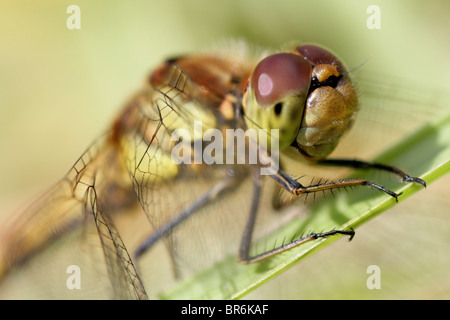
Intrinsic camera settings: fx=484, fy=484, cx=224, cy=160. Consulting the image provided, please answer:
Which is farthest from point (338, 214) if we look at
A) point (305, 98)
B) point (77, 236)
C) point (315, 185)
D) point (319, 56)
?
point (77, 236)

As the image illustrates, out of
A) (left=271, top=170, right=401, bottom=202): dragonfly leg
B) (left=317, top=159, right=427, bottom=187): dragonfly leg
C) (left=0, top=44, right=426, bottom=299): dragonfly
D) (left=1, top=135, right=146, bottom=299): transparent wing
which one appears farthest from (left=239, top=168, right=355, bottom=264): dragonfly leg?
(left=1, top=135, right=146, bottom=299): transparent wing

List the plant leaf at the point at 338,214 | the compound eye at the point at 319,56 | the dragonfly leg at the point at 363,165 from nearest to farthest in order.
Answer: the plant leaf at the point at 338,214
the dragonfly leg at the point at 363,165
the compound eye at the point at 319,56

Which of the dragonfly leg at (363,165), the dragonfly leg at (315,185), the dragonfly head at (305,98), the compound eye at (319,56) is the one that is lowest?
the dragonfly leg at (315,185)

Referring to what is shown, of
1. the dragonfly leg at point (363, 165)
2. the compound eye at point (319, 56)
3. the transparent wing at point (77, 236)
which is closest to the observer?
the dragonfly leg at point (363, 165)

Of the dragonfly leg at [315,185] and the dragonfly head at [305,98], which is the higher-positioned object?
the dragonfly head at [305,98]

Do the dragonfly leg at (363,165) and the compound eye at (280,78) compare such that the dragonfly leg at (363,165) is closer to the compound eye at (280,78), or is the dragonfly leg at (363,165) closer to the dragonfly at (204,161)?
the dragonfly at (204,161)

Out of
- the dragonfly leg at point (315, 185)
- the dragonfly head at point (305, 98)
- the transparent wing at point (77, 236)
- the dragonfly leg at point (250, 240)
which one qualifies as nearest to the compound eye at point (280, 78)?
the dragonfly head at point (305, 98)
